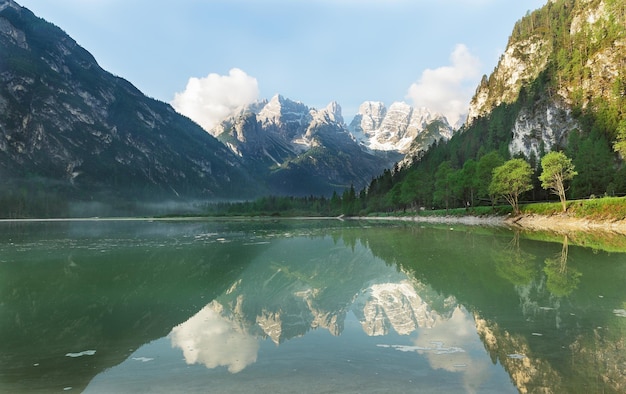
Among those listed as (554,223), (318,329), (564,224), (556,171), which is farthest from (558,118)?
(318,329)

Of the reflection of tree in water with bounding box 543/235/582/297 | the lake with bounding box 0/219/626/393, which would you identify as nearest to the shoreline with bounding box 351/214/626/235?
the reflection of tree in water with bounding box 543/235/582/297

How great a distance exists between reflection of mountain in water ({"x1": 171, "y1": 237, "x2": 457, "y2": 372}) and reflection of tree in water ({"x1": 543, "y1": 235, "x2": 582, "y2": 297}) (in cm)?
539

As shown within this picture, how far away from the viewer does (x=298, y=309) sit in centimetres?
1655

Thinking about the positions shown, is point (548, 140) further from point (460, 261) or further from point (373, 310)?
point (373, 310)

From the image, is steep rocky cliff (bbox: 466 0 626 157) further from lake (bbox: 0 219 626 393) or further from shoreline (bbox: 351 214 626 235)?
lake (bbox: 0 219 626 393)

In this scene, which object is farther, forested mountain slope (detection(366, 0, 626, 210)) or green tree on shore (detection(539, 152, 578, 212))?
forested mountain slope (detection(366, 0, 626, 210))

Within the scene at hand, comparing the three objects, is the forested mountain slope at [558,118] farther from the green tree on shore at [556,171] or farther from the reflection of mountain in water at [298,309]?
the reflection of mountain in water at [298,309]

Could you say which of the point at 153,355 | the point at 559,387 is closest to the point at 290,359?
the point at 153,355

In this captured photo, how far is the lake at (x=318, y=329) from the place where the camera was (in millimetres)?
9094

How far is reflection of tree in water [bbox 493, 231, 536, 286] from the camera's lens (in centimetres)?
2132

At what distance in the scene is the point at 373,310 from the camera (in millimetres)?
16188

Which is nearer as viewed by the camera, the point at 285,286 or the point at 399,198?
the point at 285,286

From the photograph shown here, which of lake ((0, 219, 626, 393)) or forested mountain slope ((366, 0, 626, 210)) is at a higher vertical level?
forested mountain slope ((366, 0, 626, 210))

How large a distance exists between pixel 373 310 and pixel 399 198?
14371 centimetres
